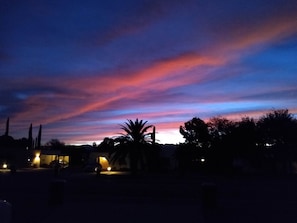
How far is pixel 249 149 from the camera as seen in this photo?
61594 millimetres

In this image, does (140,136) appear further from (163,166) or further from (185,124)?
(185,124)

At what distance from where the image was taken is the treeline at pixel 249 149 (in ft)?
194

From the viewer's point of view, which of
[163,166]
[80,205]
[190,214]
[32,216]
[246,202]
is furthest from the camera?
[163,166]

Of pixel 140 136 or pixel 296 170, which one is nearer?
pixel 140 136

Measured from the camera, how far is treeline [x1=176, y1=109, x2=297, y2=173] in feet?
194

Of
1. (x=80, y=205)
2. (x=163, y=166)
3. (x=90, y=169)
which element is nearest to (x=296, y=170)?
(x=163, y=166)

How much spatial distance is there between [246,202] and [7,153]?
2734 inches

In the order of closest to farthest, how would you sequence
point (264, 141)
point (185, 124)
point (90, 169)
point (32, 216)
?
point (32, 216), point (264, 141), point (90, 169), point (185, 124)

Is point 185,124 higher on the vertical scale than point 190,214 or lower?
higher

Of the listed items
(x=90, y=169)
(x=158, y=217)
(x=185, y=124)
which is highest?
(x=185, y=124)

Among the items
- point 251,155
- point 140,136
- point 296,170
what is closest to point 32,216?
point 140,136

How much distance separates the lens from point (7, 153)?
81625mm

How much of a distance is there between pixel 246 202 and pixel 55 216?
8.01m

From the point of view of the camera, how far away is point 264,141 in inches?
2416
